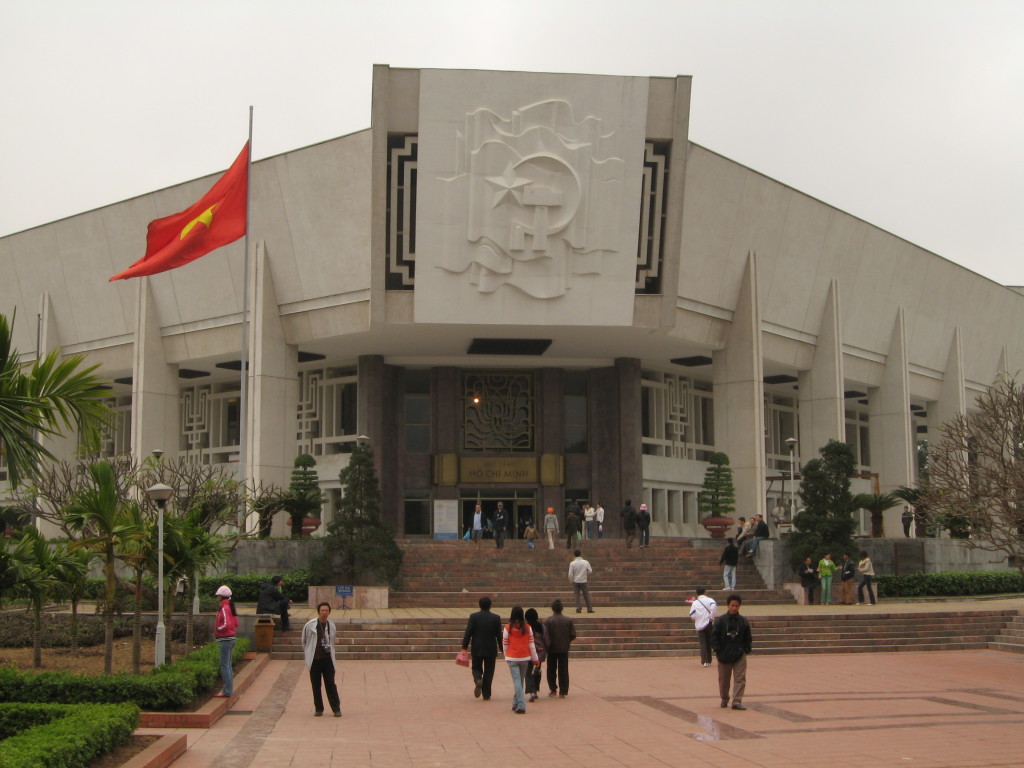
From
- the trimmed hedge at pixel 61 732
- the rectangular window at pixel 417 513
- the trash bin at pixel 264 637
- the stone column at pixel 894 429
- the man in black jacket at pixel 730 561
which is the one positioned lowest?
the trash bin at pixel 264 637

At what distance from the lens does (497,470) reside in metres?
40.5

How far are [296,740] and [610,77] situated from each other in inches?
1000

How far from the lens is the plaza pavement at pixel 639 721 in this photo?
36.0 feet

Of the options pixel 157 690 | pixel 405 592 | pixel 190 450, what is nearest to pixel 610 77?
pixel 405 592

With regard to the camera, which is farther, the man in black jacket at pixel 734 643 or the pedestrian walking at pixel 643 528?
the pedestrian walking at pixel 643 528

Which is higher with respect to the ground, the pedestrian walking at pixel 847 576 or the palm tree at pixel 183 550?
the palm tree at pixel 183 550

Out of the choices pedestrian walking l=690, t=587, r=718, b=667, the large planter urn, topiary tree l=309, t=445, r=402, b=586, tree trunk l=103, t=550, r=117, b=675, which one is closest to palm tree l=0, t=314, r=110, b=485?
tree trunk l=103, t=550, r=117, b=675

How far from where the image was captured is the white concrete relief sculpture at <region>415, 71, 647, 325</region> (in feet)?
110

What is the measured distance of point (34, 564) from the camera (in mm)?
17312

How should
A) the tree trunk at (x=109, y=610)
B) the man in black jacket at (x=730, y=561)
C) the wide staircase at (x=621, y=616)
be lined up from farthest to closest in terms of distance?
1. the man in black jacket at (x=730, y=561)
2. the wide staircase at (x=621, y=616)
3. the tree trunk at (x=109, y=610)

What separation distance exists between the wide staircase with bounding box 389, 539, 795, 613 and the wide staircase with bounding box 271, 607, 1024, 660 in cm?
397

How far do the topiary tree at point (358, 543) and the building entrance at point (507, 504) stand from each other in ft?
40.2

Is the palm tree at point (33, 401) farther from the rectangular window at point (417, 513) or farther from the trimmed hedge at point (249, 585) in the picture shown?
the rectangular window at point (417, 513)

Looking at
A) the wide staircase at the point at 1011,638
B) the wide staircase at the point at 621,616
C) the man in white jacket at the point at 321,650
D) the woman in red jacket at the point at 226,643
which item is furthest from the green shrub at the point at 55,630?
the wide staircase at the point at 1011,638
